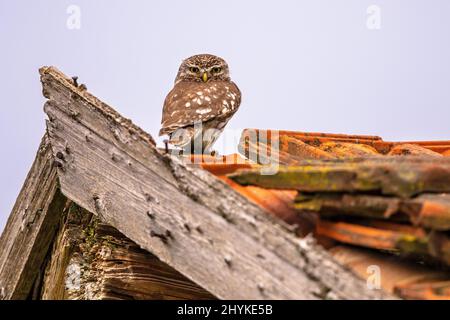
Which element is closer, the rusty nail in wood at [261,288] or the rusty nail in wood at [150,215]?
the rusty nail in wood at [261,288]

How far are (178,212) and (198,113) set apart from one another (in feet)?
13.2

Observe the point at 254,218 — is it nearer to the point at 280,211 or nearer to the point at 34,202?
the point at 280,211

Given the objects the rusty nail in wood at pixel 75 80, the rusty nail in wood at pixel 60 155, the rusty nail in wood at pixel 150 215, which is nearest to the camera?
the rusty nail in wood at pixel 150 215

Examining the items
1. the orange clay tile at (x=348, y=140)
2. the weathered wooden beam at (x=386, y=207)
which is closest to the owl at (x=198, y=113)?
the orange clay tile at (x=348, y=140)

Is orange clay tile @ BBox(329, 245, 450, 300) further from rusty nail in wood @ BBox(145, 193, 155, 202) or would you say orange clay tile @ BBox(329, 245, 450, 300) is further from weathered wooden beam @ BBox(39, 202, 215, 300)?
weathered wooden beam @ BBox(39, 202, 215, 300)

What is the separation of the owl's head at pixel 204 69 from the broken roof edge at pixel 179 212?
5465 mm

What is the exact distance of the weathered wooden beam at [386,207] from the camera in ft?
8.48

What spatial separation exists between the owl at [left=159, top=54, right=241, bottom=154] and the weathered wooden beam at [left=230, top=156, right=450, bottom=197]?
356cm

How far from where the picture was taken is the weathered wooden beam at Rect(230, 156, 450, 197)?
2.67 m

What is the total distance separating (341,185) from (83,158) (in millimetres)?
1818

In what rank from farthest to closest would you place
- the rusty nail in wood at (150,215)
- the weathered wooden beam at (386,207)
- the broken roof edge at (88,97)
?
the broken roof edge at (88,97), the rusty nail in wood at (150,215), the weathered wooden beam at (386,207)

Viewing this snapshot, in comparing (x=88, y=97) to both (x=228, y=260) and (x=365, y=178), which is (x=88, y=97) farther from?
(x=365, y=178)

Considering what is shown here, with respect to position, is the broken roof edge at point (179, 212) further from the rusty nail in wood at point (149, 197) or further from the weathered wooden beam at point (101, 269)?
the weathered wooden beam at point (101, 269)

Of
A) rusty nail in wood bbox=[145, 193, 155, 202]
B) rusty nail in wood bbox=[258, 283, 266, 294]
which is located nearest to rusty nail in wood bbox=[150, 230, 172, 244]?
rusty nail in wood bbox=[145, 193, 155, 202]
